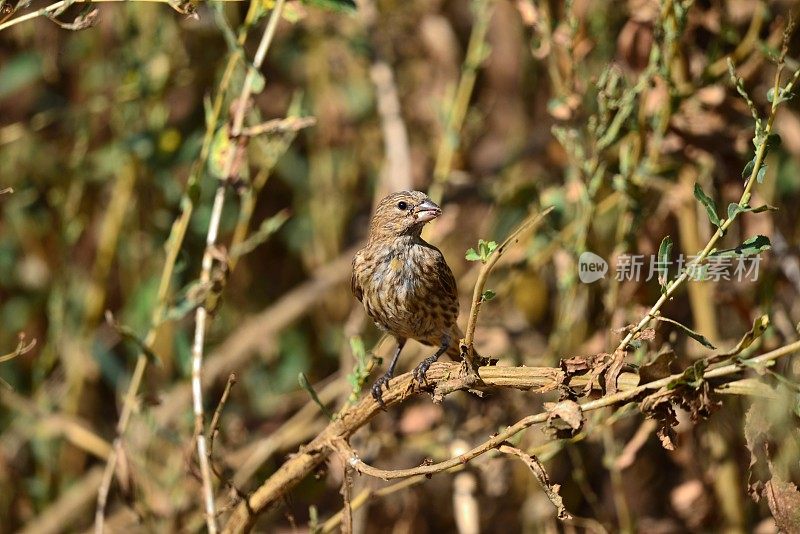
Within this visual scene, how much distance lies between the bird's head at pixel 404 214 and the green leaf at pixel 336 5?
628 mm

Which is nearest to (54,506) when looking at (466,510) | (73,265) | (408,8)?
(73,265)

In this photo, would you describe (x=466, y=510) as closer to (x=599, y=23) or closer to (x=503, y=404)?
(x=503, y=404)

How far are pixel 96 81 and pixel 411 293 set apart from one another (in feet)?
7.76

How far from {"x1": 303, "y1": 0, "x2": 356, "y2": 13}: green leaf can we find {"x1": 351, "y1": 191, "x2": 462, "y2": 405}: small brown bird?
63 centimetres

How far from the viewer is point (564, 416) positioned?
1710 millimetres

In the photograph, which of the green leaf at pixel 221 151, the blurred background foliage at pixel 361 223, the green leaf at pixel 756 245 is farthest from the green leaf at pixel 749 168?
the green leaf at pixel 221 151

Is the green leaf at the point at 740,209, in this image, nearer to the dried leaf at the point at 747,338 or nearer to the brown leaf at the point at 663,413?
the dried leaf at the point at 747,338

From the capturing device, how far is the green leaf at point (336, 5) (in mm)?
2578

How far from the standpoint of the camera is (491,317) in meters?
3.99

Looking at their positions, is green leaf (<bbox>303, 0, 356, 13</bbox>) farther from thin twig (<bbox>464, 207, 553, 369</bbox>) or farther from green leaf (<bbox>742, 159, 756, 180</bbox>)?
green leaf (<bbox>742, 159, 756, 180</bbox>)

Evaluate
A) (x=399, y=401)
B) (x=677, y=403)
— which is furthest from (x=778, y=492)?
(x=399, y=401)

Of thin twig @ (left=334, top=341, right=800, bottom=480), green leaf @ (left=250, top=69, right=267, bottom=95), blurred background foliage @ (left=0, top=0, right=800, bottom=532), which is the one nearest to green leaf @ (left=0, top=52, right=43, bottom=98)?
blurred background foliage @ (left=0, top=0, right=800, bottom=532)

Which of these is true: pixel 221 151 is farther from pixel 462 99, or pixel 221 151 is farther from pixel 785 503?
pixel 785 503

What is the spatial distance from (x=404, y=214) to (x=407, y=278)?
186mm
